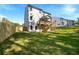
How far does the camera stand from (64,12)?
1958 millimetres

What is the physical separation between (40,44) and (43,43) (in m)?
0.04

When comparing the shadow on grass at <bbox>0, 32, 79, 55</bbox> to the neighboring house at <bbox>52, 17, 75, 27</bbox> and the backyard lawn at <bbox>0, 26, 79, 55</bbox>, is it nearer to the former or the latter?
the backyard lawn at <bbox>0, 26, 79, 55</bbox>

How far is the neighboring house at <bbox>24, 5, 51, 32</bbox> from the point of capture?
196 cm

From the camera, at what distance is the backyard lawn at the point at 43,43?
1.92 m

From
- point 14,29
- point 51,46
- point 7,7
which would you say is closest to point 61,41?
point 51,46

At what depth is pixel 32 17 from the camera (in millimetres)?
1974

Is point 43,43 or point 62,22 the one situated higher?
point 62,22

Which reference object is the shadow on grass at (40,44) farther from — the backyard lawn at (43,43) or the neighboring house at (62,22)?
the neighboring house at (62,22)

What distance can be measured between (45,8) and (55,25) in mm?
223

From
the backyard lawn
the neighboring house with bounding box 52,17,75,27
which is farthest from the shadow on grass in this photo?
the neighboring house with bounding box 52,17,75,27

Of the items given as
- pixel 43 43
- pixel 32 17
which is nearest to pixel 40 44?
pixel 43 43

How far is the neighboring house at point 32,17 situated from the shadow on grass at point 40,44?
0.22 ft

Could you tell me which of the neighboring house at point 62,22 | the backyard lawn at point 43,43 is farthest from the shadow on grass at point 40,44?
the neighboring house at point 62,22

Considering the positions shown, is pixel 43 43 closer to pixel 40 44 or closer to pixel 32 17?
pixel 40 44
